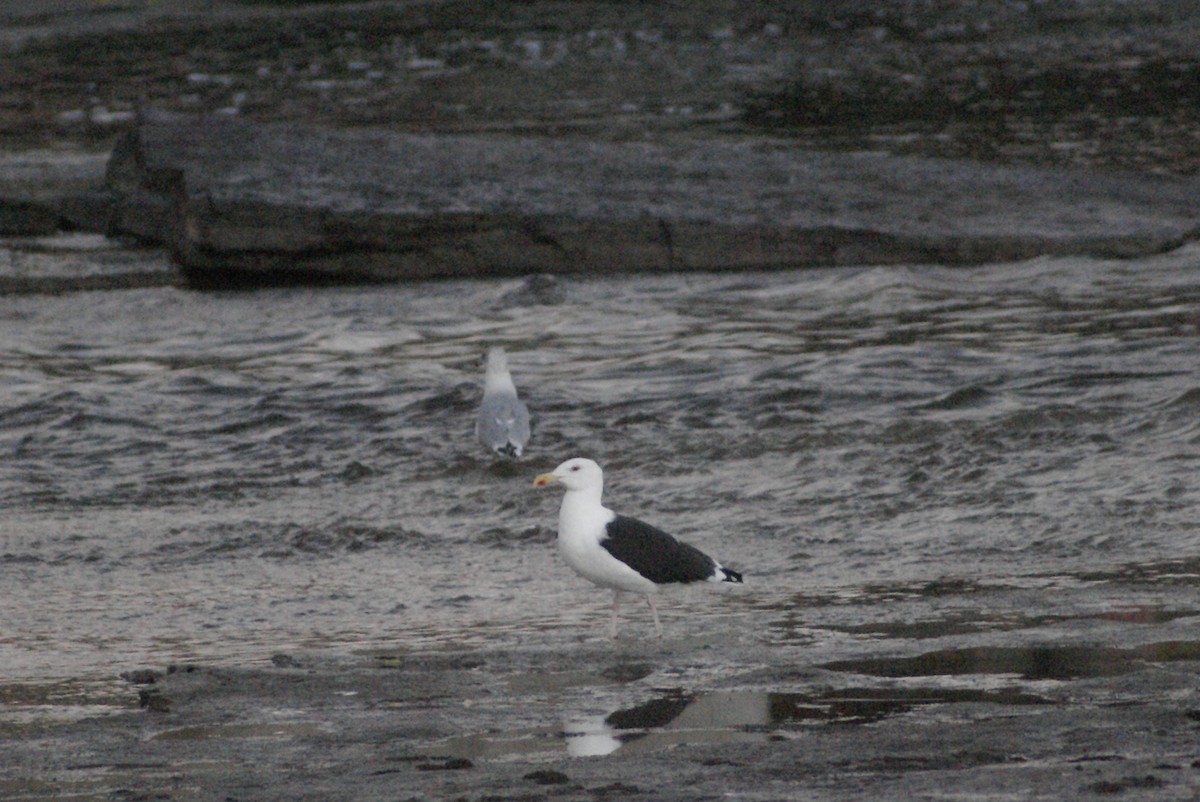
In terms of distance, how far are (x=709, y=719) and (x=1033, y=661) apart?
1.15 meters

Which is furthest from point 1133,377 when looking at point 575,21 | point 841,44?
point 575,21

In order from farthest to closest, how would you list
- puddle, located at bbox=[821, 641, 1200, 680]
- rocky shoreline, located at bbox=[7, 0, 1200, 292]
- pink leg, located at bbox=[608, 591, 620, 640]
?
rocky shoreline, located at bbox=[7, 0, 1200, 292] → pink leg, located at bbox=[608, 591, 620, 640] → puddle, located at bbox=[821, 641, 1200, 680]

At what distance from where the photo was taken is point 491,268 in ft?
49.5

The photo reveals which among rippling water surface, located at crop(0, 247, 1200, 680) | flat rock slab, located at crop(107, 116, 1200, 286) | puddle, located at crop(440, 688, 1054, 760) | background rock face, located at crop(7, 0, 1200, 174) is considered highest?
background rock face, located at crop(7, 0, 1200, 174)

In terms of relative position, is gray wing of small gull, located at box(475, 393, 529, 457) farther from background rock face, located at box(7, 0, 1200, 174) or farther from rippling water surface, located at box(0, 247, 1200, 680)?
background rock face, located at box(7, 0, 1200, 174)

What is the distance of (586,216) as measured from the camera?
49.0 ft

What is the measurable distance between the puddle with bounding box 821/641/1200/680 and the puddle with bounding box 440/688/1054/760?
264mm

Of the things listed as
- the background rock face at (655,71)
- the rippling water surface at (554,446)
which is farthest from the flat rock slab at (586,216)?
the background rock face at (655,71)

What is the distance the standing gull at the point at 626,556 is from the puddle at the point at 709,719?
1195 millimetres

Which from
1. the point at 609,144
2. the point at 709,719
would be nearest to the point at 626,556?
the point at 709,719

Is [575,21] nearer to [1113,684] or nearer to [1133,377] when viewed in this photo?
[1133,377]

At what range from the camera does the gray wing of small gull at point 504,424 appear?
35.5 feet

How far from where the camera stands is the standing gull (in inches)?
291

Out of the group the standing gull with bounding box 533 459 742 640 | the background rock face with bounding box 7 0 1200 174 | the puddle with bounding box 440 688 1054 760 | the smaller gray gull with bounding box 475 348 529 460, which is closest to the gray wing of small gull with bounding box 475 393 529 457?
the smaller gray gull with bounding box 475 348 529 460
